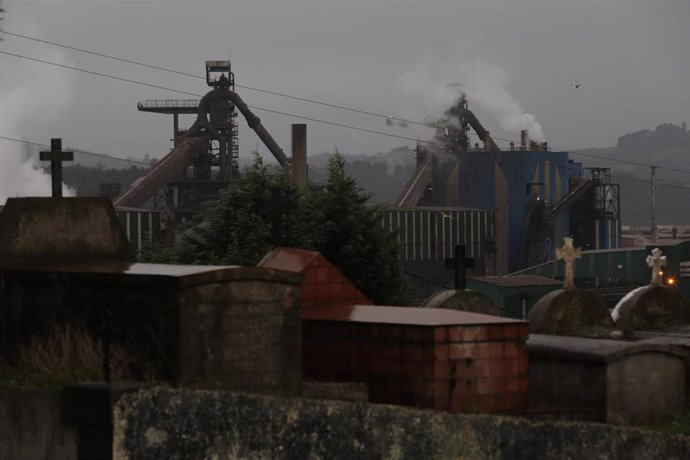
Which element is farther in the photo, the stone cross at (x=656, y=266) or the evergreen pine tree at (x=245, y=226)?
the evergreen pine tree at (x=245, y=226)

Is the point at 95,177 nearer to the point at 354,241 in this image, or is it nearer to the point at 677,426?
the point at 354,241

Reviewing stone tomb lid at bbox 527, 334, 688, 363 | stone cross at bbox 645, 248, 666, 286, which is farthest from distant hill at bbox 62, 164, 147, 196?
stone tomb lid at bbox 527, 334, 688, 363

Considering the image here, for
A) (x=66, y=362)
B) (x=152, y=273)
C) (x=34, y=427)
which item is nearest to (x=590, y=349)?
(x=152, y=273)

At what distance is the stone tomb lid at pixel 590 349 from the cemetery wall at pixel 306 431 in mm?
2927

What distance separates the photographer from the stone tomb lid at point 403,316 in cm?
1275

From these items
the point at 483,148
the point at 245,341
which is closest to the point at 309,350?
the point at 245,341

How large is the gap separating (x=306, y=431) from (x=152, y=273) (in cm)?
182

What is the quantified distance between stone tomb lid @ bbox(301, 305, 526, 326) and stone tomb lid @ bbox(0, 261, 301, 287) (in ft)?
6.00

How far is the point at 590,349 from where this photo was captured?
1573 cm

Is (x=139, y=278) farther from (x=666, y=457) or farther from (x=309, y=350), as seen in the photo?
(x=666, y=457)

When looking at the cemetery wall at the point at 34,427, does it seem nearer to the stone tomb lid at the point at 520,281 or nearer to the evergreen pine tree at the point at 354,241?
the evergreen pine tree at the point at 354,241

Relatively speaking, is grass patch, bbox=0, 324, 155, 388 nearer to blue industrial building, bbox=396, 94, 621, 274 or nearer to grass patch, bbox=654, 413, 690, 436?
grass patch, bbox=654, 413, 690, 436

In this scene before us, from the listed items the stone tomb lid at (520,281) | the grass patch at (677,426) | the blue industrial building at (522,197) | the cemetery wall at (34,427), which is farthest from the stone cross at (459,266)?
the blue industrial building at (522,197)

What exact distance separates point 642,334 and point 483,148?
80.8 m
